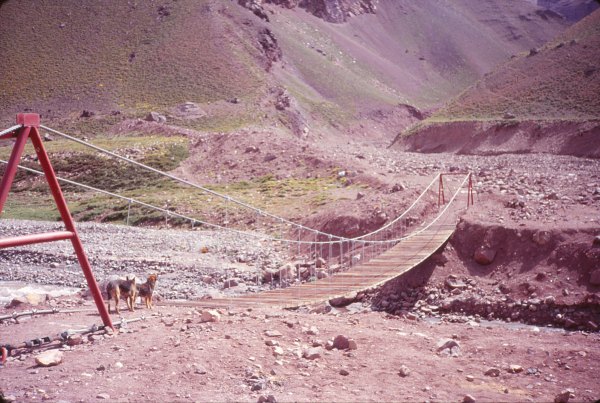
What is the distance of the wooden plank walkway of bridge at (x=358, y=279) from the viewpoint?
862cm

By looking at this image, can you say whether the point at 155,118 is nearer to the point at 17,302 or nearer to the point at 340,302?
the point at 340,302

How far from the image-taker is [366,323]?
359 inches

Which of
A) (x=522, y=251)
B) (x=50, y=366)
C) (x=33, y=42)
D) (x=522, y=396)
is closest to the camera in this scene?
(x=50, y=366)

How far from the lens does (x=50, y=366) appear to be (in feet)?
17.9

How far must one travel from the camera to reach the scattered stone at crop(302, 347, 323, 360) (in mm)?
6175

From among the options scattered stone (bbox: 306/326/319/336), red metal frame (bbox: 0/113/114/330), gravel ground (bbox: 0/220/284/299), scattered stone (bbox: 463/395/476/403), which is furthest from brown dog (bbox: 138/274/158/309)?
scattered stone (bbox: 463/395/476/403)

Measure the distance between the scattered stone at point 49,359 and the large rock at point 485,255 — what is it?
787 cm

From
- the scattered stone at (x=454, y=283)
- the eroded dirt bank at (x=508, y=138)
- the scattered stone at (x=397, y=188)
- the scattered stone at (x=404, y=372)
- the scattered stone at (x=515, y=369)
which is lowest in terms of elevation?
the scattered stone at (x=515, y=369)

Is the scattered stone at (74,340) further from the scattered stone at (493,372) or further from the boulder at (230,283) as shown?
the boulder at (230,283)

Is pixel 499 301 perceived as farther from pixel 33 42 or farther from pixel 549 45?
pixel 33 42

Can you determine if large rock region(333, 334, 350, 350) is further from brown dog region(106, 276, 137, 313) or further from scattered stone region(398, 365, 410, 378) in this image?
brown dog region(106, 276, 137, 313)

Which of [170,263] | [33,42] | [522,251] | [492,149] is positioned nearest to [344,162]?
[170,263]

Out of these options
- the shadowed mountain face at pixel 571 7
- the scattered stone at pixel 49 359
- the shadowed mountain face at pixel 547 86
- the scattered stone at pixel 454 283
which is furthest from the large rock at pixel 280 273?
the shadowed mountain face at pixel 571 7

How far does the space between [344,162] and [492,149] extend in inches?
576
